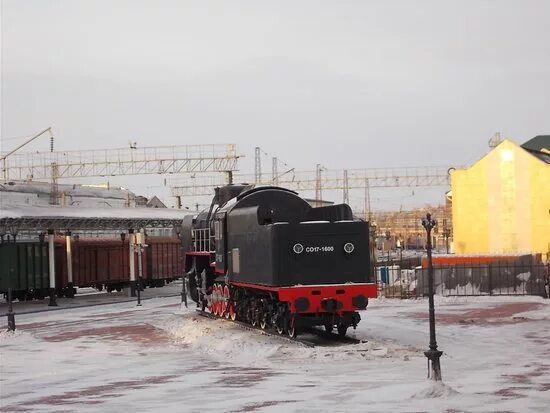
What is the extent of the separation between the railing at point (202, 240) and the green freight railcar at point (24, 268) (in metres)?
14.8

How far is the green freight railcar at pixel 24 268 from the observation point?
40000mm

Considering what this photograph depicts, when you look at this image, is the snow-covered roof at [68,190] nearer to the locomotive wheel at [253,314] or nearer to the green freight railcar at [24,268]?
the green freight railcar at [24,268]

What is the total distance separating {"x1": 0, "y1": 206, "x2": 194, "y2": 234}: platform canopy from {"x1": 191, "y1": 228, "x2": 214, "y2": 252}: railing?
11.3 m

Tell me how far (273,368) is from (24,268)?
1114 inches

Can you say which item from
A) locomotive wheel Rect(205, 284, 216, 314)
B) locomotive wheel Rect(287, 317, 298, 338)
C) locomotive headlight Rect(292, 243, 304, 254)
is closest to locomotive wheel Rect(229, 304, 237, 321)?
locomotive wheel Rect(205, 284, 216, 314)

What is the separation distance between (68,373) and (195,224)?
43.2 ft

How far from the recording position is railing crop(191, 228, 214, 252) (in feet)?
87.1

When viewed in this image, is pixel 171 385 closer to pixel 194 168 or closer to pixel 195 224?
pixel 195 224

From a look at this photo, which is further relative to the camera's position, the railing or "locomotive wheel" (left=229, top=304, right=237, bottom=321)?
the railing

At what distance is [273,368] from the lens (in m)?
16.2

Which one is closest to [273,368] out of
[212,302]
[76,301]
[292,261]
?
[292,261]

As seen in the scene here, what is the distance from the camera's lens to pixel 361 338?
20.6m

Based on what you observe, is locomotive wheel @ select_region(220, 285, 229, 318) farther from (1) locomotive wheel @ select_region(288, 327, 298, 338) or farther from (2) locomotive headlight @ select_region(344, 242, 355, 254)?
(2) locomotive headlight @ select_region(344, 242, 355, 254)

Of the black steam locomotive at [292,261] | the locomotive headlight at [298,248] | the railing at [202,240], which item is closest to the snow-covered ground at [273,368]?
the black steam locomotive at [292,261]
